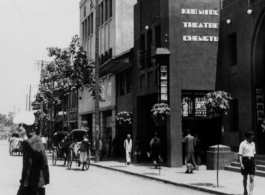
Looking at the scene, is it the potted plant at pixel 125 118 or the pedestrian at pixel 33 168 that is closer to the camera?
the pedestrian at pixel 33 168

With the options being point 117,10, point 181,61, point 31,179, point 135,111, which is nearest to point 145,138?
point 135,111

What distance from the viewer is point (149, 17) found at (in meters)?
27.0

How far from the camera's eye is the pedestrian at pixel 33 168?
22.4 feet

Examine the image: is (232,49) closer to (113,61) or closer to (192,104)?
(192,104)

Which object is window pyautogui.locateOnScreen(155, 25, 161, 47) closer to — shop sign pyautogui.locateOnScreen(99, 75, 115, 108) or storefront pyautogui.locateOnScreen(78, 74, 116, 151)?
storefront pyautogui.locateOnScreen(78, 74, 116, 151)

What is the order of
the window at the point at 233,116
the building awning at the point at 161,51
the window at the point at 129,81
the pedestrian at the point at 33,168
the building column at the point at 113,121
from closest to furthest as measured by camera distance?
the pedestrian at the point at 33,168 → the window at the point at 233,116 → the building awning at the point at 161,51 → the window at the point at 129,81 → the building column at the point at 113,121

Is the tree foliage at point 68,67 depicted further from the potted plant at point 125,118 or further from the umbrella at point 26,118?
the umbrella at point 26,118

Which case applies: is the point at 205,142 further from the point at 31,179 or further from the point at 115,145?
the point at 31,179

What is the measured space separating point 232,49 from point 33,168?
18677mm

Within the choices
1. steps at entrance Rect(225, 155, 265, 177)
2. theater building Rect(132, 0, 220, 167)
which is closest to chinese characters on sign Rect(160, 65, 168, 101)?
theater building Rect(132, 0, 220, 167)

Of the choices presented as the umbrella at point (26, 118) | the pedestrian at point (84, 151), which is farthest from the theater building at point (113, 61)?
the umbrella at point (26, 118)

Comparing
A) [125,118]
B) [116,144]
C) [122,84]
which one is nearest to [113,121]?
[116,144]

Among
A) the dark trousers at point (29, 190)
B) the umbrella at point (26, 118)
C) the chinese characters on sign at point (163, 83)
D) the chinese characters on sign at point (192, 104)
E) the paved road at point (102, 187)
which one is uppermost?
the chinese characters on sign at point (163, 83)

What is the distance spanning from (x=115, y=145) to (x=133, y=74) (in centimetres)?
671
